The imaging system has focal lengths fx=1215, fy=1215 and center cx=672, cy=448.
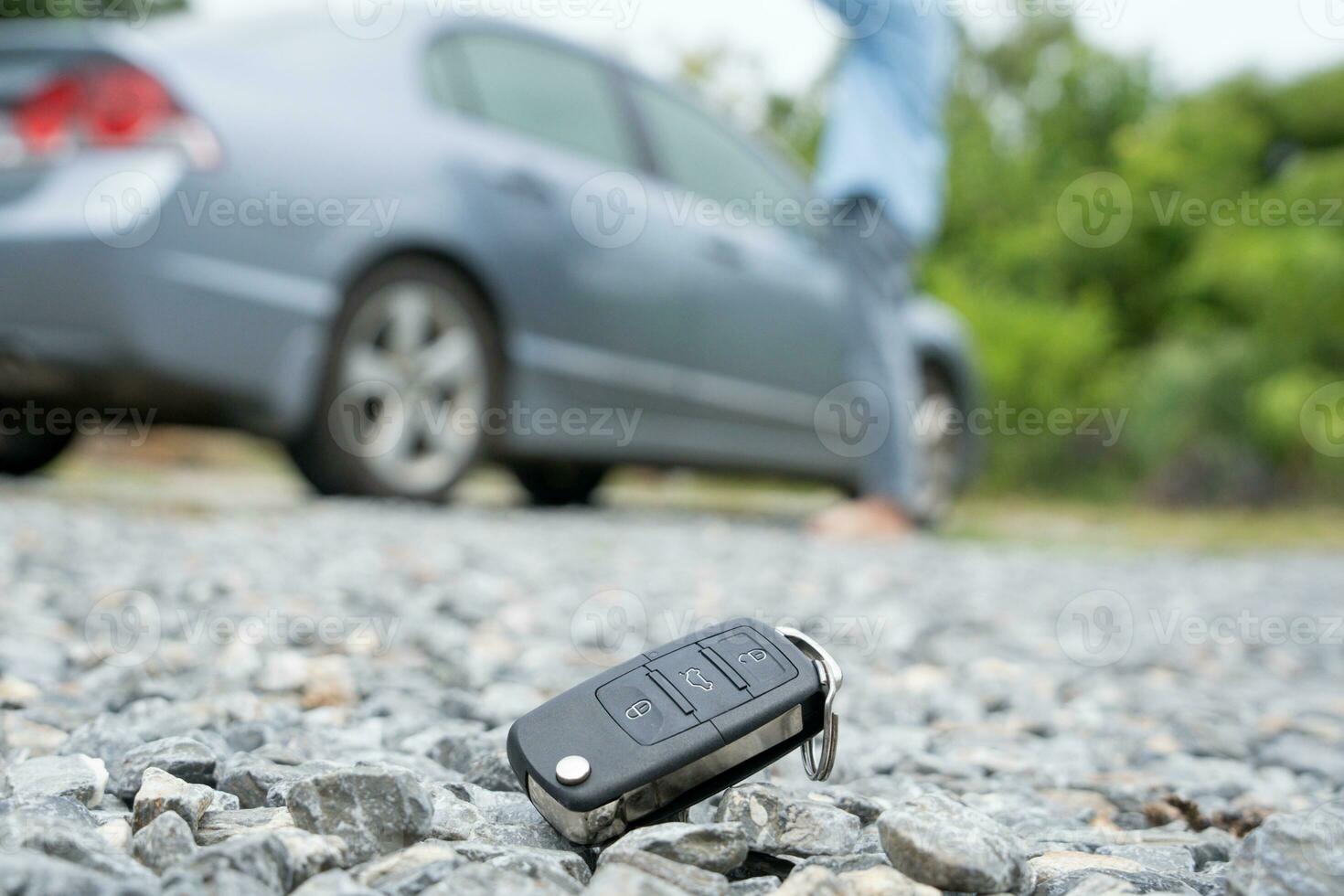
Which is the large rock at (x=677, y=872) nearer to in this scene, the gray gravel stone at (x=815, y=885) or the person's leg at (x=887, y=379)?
the gray gravel stone at (x=815, y=885)

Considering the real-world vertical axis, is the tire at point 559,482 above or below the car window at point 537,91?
below

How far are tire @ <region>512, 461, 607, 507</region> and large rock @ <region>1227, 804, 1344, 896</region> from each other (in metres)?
3.88

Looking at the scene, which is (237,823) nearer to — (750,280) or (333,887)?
(333,887)

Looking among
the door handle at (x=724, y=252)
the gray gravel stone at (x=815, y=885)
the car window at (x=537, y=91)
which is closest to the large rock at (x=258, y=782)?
the gray gravel stone at (x=815, y=885)

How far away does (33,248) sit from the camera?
269 centimetres

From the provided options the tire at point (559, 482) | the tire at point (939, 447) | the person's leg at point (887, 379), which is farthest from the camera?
the tire at point (939, 447)

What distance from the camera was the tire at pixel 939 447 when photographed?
15.7 feet

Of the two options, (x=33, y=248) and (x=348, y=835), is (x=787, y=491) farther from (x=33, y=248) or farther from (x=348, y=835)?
(x=348, y=835)

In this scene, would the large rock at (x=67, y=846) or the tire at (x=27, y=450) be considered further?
the tire at (x=27, y=450)

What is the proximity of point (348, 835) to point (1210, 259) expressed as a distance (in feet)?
26.9

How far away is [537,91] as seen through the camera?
3.69 m

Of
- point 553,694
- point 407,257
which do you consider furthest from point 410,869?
point 407,257

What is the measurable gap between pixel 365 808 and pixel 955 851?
15.3 inches

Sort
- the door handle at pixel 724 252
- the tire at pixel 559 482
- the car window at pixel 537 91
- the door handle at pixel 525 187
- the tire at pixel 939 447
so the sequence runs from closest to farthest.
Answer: the door handle at pixel 525 187, the car window at pixel 537 91, the door handle at pixel 724 252, the tire at pixel 559 482, the tire at pixel 939 447
